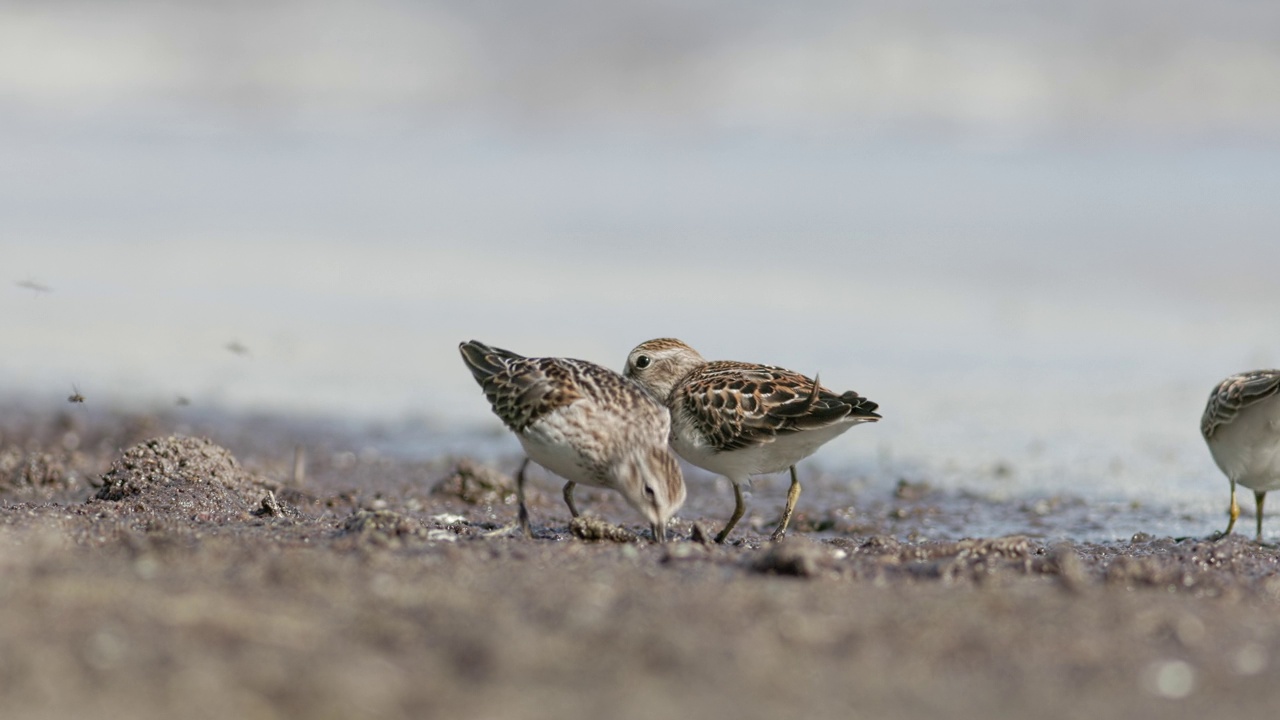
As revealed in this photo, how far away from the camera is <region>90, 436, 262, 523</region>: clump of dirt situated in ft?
23.8

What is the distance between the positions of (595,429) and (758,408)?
3.45ft

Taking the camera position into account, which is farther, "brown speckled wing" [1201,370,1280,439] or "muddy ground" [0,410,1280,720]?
"brown speckled wing" [1201,370,1280,439]

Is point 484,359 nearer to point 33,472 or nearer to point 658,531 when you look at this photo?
point 658,531

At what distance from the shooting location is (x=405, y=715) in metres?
3.65

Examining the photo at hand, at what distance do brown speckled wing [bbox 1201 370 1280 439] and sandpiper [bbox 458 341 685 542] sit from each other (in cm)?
330

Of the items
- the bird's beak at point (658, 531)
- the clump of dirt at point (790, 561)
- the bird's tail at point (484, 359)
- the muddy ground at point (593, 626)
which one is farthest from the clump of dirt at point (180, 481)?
the clump of dirt at point (790, 561)

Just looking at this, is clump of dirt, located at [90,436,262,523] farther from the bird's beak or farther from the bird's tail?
the bird's beak

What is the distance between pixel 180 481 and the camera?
7.50m

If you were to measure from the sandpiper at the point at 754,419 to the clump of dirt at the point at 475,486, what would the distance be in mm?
1449

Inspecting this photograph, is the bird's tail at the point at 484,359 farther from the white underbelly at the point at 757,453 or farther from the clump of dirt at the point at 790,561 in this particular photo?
the clump of dirt at the point at 790,561

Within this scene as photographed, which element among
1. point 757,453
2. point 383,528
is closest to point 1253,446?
point 757,453

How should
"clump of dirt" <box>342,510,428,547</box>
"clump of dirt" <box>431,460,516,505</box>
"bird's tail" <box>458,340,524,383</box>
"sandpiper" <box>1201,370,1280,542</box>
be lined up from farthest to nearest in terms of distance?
"clump of dirt" <box>431,460,516,505</box>
"sandpiper" <box>1201,370,1280,542</box>
"bird's tail" <box>458,340,524,383</box>
"clump of dirt" <box>342,510,428,547</box>

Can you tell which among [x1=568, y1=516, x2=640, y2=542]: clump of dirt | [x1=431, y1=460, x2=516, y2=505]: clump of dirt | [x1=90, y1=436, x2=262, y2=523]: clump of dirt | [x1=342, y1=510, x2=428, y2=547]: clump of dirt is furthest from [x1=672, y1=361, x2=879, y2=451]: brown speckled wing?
[x1=90, y1=436, x2=262, y2=523]: clump of dirt

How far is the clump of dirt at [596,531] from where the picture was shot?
21.4 feet
